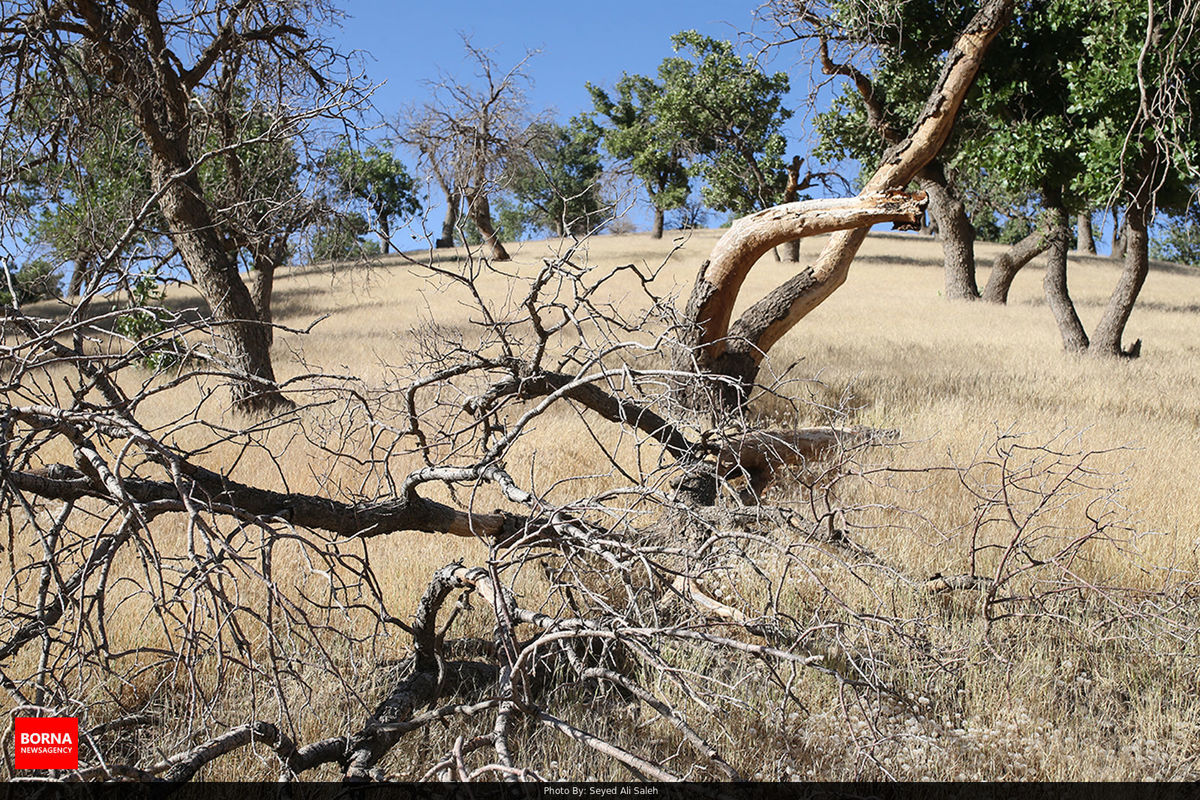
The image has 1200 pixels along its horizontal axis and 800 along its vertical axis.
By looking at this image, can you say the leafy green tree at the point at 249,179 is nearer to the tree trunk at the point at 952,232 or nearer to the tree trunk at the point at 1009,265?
the tree trunk at the point at 952,232

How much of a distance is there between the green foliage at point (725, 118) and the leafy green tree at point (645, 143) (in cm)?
215

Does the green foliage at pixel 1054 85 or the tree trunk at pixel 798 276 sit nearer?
the tree trunk at pixel 798 276

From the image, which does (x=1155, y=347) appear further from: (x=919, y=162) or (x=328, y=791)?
(x=328, y=791)

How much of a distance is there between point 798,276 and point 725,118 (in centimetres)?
2476

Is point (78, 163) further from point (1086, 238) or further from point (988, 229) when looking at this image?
point (988, 229)

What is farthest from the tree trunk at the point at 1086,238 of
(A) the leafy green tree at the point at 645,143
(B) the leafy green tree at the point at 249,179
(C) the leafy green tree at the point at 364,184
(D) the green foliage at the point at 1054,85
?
(B) the leafy green tree at the point at 249,179

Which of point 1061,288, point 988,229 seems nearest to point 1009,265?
point 1061,288

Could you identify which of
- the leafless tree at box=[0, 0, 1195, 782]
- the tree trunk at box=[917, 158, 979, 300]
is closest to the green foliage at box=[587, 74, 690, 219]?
the tree trunk at box=[917, 158, 979, 300]

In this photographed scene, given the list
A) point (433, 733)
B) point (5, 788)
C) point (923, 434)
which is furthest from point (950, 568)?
point (5, 788)

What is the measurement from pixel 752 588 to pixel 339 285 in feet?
78.7

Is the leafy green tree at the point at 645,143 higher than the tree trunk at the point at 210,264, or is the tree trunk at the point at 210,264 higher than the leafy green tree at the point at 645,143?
the leafy green tree at the point at 645,143

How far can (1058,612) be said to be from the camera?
4.19 meters

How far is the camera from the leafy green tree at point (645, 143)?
36.2 metres

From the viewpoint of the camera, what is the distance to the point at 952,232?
20094 millimetres
